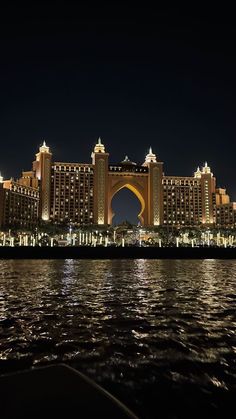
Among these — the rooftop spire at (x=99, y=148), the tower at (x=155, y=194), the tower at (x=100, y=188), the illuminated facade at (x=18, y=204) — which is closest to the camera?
the illuminated facade at (x=18, y=204)

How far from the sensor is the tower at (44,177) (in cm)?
13162

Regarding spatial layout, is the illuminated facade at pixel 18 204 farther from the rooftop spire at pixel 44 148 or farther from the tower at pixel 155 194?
the tower at pixel 155 194

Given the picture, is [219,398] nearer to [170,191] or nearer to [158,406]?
[158,406]

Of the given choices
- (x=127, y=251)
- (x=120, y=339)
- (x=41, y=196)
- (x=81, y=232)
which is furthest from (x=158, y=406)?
(x=41, y=196)

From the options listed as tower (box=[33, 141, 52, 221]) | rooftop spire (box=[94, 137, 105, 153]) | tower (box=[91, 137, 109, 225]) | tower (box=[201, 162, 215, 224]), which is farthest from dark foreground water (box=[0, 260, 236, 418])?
tower (box=[201, 162, 215, 224])

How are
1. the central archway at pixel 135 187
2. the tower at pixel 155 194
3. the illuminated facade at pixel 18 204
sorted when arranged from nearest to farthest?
the illuminated facade at pixel 18 204 → the tower at pixel 155 194 → the central archway at pixel 135 187

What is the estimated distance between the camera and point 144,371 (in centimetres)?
635

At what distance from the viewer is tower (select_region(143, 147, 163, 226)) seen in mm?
135625

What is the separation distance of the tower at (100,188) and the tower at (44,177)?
19179 mm

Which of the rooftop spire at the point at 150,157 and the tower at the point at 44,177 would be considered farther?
the rooftop spire at the point at 150,157

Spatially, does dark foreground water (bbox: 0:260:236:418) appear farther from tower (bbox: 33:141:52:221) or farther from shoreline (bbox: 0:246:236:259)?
tower (bbox: 33:141:52:221)

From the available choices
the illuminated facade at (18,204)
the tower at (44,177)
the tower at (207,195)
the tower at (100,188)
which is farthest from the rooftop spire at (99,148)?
the tower at (207,195)

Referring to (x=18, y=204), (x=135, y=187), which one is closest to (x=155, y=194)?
(x=135, y=187)

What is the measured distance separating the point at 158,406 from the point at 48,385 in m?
2.76
